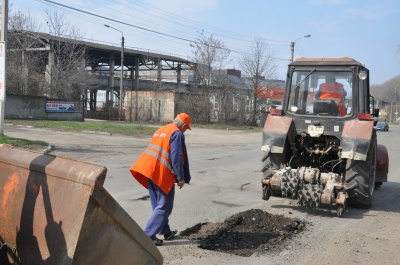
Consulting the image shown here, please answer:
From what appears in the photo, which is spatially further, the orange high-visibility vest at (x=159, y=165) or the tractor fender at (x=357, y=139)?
the tractor fender at (x=357, y=139)

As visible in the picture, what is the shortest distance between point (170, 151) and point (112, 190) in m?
3.85

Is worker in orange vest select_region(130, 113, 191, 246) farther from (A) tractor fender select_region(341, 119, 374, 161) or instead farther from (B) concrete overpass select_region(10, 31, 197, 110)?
(B) concrete overpass select_region(10, 31, 197, 110)

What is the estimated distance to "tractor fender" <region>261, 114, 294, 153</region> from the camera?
25.6 feet

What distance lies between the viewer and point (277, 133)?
7.88m

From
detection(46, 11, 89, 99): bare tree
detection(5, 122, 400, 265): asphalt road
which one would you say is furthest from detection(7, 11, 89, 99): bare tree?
detection(5, 122, 400, 265): asphalt road

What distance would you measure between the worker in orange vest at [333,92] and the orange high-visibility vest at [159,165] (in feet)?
13.2

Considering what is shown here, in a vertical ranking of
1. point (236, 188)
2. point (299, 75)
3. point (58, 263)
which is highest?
point (299, 75)

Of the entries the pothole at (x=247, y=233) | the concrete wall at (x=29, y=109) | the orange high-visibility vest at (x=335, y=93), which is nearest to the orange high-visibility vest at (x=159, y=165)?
the pothole at (x=247, y=233)

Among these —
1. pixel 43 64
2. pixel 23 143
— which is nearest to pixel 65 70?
pixel 43 64

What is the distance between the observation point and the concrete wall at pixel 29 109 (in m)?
32.1

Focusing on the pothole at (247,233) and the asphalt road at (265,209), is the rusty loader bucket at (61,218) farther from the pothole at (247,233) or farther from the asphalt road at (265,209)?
the pothole at (247,233)

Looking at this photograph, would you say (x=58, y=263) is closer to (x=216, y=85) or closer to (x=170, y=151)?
(x=170, y=151)

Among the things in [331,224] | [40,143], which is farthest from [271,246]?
[40,143]

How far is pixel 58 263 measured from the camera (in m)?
2.89
